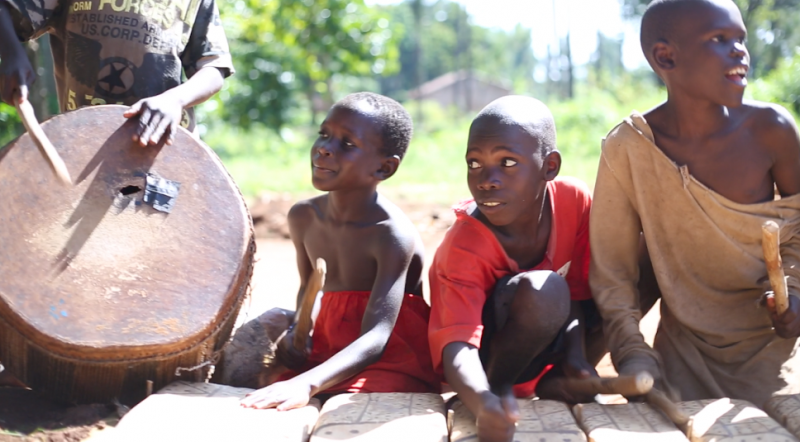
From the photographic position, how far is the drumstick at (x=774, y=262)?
7.05 feet

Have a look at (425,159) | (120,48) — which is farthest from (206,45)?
(425,159)

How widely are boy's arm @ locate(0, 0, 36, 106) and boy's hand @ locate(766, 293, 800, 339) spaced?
226 centimetres

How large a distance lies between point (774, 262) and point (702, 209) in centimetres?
34

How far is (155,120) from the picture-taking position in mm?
2475

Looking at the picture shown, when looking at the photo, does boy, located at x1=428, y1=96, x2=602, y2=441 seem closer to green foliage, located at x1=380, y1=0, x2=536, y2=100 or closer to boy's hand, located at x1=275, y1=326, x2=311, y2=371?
boy's hand, located at x1=275, y1=326, x2=311, y2=371

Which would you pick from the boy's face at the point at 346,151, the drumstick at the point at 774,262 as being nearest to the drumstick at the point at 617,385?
the drumstick at the point at 774,262

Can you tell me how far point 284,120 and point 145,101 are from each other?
14942mm

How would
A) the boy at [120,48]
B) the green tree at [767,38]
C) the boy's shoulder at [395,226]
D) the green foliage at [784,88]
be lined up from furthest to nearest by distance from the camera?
1. the green tree at [767,38]
2. the green foliage at [784,88]
3. the boy at [120,48]
4. the boy's shoulder at [395,226]

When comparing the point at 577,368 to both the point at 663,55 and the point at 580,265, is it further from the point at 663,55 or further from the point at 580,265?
the point at 663,55

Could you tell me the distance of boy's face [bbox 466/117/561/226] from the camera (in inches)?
92.9

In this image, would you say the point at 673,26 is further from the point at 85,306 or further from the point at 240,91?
the point at 240,91

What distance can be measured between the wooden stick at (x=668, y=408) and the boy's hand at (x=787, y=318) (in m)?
0.45

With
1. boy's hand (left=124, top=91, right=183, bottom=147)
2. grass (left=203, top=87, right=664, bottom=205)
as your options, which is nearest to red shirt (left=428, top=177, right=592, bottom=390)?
boy's hand (left=124, top=91, right=183, bottom=147)

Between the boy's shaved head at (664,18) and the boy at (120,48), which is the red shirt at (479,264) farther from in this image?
the boy at (120,48)
